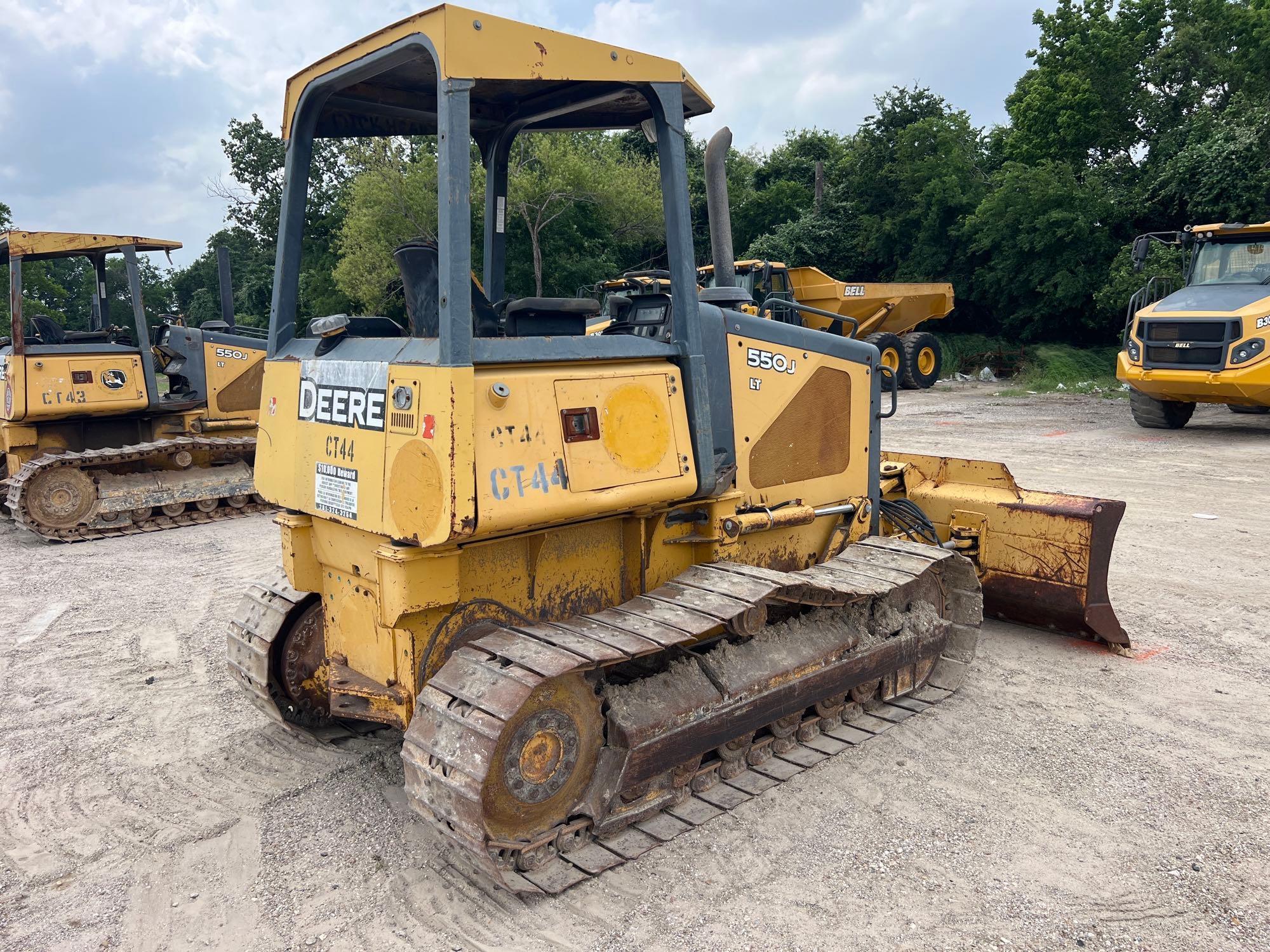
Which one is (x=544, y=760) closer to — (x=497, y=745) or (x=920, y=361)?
(x=497, y=745)

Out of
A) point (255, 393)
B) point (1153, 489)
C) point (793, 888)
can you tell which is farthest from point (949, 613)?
point (255, 393)

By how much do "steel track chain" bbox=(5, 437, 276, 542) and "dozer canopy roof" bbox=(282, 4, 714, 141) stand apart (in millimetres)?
6945

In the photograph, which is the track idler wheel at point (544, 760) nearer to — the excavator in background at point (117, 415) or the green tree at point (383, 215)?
the excavator in background at point (117, 415)

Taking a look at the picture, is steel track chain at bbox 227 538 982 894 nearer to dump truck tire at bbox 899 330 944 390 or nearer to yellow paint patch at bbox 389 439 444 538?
yellow paint patch at bbox 389 439 444 538

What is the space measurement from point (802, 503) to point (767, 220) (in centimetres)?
3115

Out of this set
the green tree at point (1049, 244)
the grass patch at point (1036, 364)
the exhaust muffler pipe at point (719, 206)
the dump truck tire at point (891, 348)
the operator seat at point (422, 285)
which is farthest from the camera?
the green tree at point (1049, 244)

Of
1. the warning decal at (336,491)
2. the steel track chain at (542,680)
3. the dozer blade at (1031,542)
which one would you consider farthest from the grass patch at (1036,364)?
the warning decal at (336,491)

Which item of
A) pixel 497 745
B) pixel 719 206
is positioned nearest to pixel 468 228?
pixel 719 206

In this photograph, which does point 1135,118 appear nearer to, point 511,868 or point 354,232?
point 354,232

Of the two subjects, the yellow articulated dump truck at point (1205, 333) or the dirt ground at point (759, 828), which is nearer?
the dirt ground at point (759, 828)

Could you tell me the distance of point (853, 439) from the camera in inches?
204

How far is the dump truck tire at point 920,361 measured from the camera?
21.1 metres

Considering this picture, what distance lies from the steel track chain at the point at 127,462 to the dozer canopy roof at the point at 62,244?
2144 millimetres

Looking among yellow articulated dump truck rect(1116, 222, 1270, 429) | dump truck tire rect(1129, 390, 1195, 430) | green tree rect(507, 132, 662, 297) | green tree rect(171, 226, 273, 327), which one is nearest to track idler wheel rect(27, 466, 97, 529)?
yellow articulated dump truck rect(1116, 222, 1270, 429)
